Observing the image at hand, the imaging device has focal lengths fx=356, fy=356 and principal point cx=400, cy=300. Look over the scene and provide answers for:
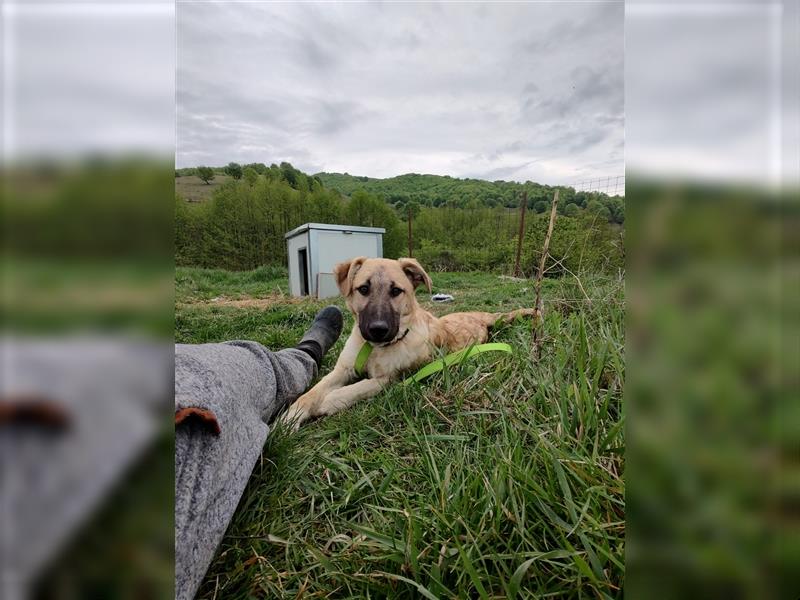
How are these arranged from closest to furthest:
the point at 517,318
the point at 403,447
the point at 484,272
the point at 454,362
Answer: the point at 403,447, the point at 454,362, the point at 517,318, the point at 484,272

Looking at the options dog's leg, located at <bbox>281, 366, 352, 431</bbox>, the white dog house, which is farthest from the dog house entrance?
dog's leg, located at <bbox>281, 366, 352, 431</bbox>

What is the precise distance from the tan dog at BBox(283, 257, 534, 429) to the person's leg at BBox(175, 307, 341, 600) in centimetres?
31

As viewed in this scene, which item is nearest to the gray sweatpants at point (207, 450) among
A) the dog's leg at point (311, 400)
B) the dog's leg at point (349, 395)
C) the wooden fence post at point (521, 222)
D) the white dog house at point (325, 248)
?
the dog's leg at point (311, 400)

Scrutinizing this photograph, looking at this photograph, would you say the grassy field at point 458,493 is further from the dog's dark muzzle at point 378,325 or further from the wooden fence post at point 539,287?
the dog's dark muzzle at point 378,325

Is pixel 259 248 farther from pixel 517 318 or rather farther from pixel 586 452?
pixel 586 452

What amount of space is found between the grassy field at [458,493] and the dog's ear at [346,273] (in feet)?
1.51

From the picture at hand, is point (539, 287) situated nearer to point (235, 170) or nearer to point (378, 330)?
point (378, 330)

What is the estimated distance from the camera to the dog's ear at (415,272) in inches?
46.4
